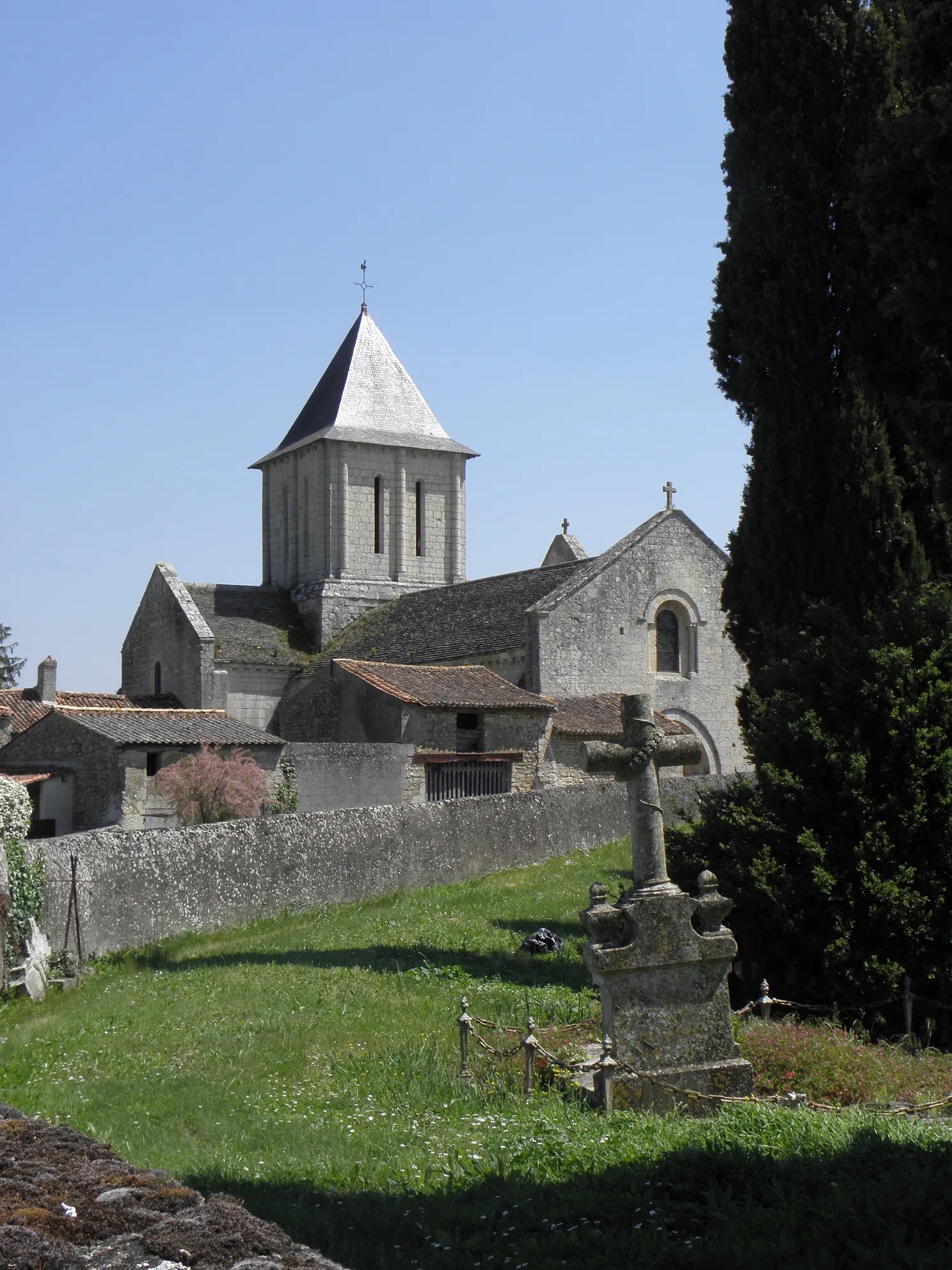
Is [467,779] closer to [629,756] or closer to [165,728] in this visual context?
[165,728]

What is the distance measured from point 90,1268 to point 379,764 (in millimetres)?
23887

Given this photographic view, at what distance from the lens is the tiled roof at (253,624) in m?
38.3

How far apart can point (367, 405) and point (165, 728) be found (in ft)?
65.1

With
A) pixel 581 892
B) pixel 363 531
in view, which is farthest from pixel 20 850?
pixel 363 531

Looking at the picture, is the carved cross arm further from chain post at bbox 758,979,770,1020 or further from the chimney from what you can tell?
the chimney

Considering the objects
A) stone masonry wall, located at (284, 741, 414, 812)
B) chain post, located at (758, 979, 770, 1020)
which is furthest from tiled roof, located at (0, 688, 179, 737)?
chain post, located at (758, 979, 770, 1020)

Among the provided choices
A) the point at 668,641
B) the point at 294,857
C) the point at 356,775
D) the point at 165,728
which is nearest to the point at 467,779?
the point at 356,775

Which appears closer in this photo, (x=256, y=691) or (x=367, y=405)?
(x=256, y=691)

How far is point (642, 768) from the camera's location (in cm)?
938

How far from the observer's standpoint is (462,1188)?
6566 millimetres

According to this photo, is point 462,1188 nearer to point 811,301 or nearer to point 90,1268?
point 90,1268

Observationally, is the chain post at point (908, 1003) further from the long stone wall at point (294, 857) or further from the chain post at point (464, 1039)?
the long stone wall at point (294, 857)

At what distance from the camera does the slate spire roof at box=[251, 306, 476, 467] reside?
43.4 meters

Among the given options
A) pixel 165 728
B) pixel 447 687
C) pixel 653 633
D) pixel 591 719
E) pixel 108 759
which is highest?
pixel 653 633
